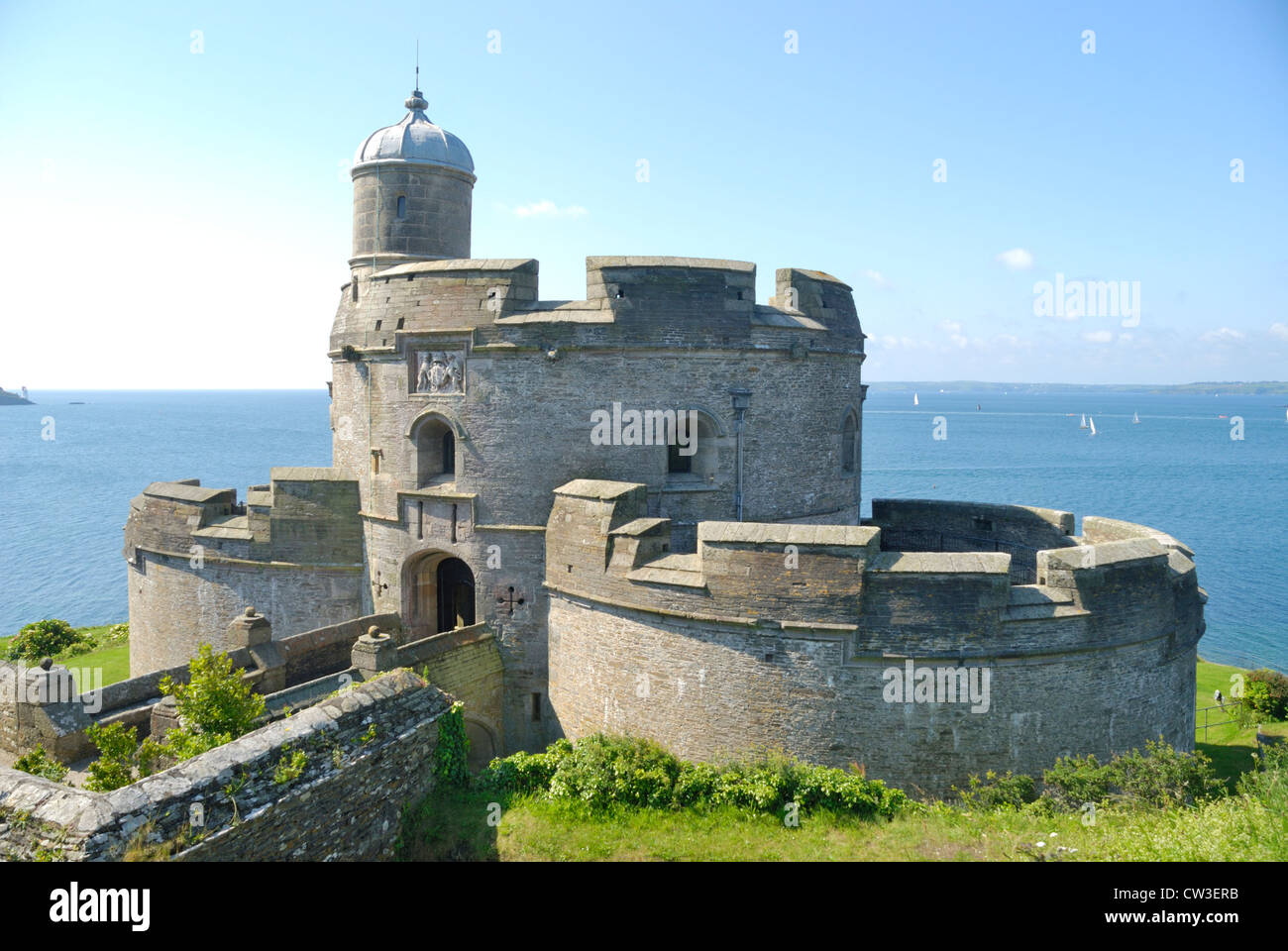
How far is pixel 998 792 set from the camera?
12867 millimetres

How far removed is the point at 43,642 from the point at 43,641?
49mm

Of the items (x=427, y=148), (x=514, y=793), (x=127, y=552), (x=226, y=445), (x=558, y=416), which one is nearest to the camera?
(x=514, y=793)

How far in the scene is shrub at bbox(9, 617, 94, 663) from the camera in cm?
3173

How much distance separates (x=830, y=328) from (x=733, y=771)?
9.78 m

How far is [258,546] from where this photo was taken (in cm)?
1975

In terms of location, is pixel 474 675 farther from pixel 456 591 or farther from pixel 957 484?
pixel 957 484

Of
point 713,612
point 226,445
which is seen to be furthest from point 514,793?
point 226,445

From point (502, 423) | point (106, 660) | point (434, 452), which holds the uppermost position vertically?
point (502, 423)

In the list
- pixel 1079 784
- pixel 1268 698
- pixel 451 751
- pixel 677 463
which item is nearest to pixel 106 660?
pixel 677 463

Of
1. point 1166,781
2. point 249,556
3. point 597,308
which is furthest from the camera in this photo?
point 249,556

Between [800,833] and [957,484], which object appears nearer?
[800,833]

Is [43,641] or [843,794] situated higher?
[843,794]

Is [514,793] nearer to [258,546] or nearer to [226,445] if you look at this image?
[258,546]
